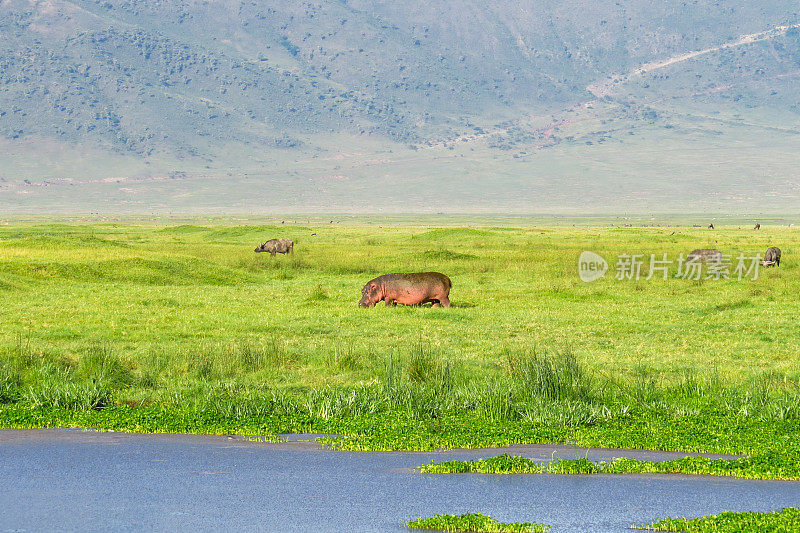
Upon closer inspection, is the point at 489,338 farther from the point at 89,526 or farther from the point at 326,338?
the point at 89,526

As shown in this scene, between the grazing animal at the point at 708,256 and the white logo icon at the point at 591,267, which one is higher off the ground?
the grazing animal at the point at 708,256

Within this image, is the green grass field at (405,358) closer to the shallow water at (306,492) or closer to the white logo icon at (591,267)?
the shallow water at (306,492)

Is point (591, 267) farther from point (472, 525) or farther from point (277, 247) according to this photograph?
point (472, 525)

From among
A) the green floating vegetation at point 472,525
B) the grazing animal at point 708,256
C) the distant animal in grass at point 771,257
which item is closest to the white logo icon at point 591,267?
the grazing animal at point 708,256

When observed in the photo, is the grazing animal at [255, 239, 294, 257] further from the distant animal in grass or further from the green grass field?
the distant animal in grass

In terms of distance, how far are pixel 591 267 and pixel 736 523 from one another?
122ft

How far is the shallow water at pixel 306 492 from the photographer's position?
1112 centimetres

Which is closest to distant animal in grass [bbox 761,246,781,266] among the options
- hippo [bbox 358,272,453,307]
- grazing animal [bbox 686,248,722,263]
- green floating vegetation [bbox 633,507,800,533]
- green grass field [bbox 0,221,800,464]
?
grazing animal [bbox 686,248,722,263]

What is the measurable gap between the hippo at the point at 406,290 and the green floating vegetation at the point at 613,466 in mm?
16846

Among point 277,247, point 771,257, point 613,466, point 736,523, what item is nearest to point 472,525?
point 736,523

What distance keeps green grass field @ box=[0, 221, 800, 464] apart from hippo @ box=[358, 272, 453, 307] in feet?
2.87

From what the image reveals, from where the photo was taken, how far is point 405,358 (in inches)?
786

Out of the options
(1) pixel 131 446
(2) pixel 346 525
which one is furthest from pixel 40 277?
(2) pixel 346 525

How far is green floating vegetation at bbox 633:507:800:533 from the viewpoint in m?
10.3
